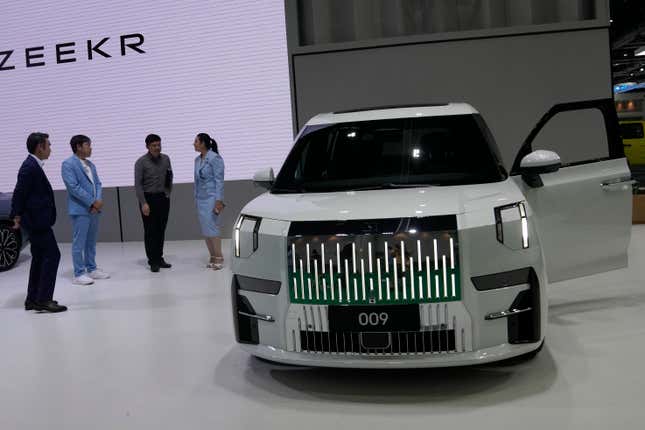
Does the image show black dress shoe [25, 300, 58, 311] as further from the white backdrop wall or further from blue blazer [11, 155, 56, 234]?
the white backdrop wall

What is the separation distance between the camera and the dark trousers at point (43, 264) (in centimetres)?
570

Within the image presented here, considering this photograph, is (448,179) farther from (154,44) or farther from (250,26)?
(154,44)

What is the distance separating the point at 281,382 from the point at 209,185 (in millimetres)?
4223

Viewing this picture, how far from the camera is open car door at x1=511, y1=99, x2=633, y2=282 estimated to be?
4312 millimetres

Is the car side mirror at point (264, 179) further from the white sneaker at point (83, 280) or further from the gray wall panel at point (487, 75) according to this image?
the gray wall panel at point (487, 75)

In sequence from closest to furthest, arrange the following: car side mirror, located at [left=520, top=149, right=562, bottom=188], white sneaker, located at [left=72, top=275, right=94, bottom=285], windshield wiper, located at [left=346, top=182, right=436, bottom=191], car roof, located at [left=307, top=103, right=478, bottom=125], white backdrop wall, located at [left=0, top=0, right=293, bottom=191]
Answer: windshield wiper, located at [left=346, top=182, right=436, bottom=191] → car side mirror, located at [left=520, top=149, right=562, bottom=188] → car roof, located at [left=307, top=103, right=478, bottom=125] → white sneaker, located at [left=72, top=275, right=94, bottom=285] → white backdrop wall, located at [left=0, top=0, right=293, bottom=191]

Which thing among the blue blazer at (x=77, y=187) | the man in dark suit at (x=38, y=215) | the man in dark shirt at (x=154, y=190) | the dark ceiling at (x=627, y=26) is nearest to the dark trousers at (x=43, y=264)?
the man in dark suit at (x=38, y=215)

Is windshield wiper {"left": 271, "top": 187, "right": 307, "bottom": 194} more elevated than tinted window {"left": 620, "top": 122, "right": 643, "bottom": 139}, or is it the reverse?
tinted window {"left": 620, "top": 122, "right": 643, "bottom": 139}

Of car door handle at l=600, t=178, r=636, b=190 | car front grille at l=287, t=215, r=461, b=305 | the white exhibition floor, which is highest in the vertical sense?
car door handle at l=600, t=178, r=636, b=190

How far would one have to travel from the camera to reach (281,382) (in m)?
3.67

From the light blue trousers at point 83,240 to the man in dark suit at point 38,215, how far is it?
1188 millimetres

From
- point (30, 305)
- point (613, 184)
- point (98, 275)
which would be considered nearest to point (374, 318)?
point (613, 184)

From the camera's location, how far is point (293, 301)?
3275 millimetres

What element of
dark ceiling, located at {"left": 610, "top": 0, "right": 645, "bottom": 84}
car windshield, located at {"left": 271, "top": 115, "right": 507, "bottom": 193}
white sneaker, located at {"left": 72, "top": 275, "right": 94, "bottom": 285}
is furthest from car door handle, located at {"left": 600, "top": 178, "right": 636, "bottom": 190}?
dark ceiling, located at {"left": 610, "top": 0, "right": 645, "bottom": 84}
